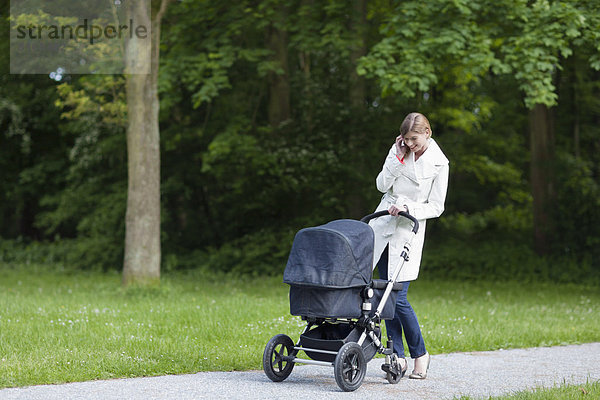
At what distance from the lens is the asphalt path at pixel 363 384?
5441 mm

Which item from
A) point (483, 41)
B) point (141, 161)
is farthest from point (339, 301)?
point (483, 41)

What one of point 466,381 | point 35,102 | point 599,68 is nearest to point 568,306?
point 599,68

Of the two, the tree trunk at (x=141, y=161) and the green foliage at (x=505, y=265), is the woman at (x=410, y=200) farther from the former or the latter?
the green foliage at (x=505, y=265)

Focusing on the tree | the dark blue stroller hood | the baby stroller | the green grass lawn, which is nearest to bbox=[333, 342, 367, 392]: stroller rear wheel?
the baby stroller

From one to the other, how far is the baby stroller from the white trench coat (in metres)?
0.13

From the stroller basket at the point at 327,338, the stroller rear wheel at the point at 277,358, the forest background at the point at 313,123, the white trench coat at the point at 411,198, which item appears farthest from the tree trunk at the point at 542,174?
the stroller rear wheel at the point at 277,358

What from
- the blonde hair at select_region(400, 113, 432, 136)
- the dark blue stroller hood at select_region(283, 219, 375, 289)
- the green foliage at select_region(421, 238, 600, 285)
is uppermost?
the blonde hair at select_region(400, 113, 432, 136)

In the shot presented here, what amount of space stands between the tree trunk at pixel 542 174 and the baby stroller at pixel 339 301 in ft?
44.7

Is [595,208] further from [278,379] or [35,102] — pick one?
[35,102]

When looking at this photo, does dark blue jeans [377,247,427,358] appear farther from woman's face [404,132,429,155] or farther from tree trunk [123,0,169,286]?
tree trunk [123,0,169,286]

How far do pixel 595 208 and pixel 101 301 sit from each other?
1187 centimetres

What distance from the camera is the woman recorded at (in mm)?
6102

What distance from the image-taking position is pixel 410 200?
20.3 feet

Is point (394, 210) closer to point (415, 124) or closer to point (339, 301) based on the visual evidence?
point (415, 124)
